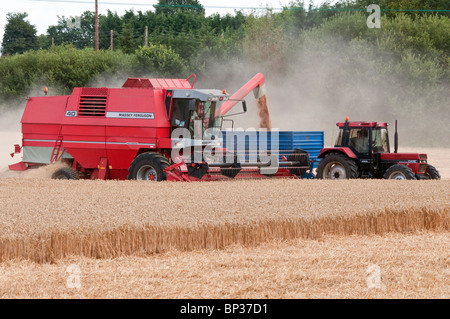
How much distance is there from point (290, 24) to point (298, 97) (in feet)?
26.6

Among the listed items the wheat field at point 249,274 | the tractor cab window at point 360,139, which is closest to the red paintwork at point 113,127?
the tractor cab window at point 360,139

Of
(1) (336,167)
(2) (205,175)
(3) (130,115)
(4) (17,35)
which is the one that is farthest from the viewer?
(4) (17,35)

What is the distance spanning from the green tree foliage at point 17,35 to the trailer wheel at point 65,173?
1654 inches

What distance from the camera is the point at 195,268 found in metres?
6.79

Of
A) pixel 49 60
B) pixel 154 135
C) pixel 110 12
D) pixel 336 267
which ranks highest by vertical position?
pixel 110 12

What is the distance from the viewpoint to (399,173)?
14.7 metres

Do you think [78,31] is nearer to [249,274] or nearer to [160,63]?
[160,63]

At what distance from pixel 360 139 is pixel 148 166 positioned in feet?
15.1

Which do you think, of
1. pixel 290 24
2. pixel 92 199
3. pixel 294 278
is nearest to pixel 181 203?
pixel 92 199

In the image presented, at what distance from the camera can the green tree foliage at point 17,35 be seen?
181 ft

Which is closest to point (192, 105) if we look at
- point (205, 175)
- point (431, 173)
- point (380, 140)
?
point (205, 175)

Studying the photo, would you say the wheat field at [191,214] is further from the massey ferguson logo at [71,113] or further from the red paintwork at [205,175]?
the massey ferguson logo at [71,113]

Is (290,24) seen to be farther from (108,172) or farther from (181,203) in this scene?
(181,203)

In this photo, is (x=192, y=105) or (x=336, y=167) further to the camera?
(x=336, y=167)
